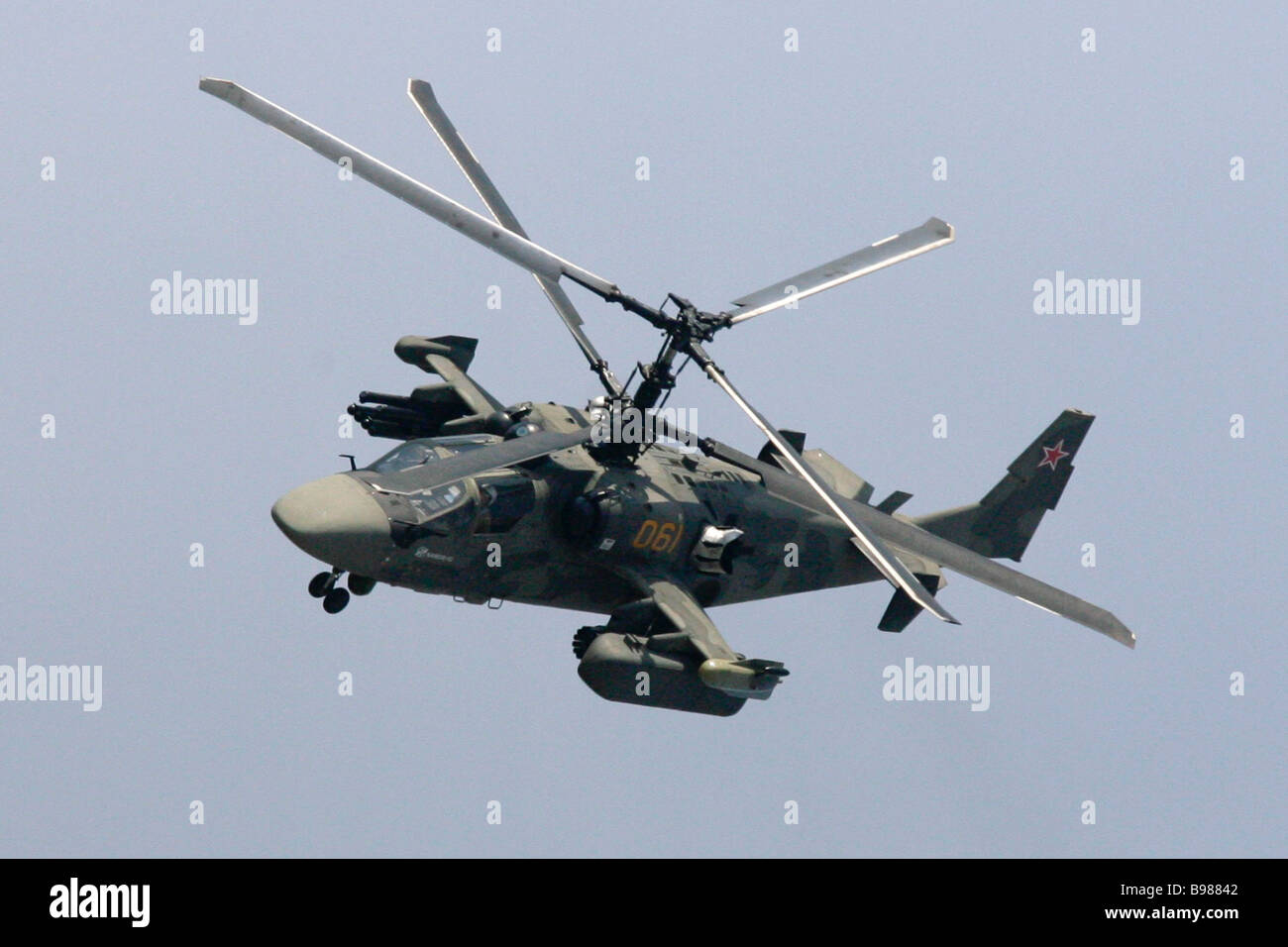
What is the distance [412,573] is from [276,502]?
2.70 meters

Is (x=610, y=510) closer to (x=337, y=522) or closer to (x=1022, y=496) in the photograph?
(x=337, y=522)

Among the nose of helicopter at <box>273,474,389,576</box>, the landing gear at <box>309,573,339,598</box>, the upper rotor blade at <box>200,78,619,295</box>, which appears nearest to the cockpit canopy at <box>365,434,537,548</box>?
the nose of helicopter at <box>273,474,389,576</box>

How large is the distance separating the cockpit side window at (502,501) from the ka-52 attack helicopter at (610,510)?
0.03 m

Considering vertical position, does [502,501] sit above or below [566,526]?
above

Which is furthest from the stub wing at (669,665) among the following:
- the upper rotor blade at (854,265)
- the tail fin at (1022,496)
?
the tail fin at (1022,496)

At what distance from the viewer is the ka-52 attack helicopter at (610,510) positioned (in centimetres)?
3306

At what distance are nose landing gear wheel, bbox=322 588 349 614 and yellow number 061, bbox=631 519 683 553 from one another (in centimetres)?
510

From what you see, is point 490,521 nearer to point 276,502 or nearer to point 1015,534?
point 276,502

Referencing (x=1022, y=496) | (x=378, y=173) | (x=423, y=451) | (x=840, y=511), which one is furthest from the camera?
(x=1022, y=496)

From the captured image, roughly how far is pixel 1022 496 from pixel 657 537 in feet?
32.1


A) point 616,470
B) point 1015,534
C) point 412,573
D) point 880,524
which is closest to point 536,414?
point 616,470

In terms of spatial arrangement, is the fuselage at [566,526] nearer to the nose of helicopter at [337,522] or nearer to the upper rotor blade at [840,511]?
the nose of helicopter at [337,522]

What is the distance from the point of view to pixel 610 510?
35625mm

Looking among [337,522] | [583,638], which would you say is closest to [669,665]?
[583,638]
